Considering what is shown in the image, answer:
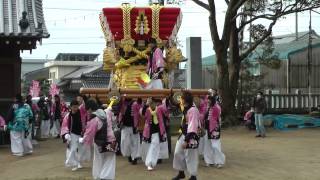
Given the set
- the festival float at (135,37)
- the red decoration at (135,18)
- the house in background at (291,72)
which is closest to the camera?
the festival float at (135,37)

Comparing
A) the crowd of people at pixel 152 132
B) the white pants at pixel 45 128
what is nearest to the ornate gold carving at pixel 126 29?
the crowd of people at pixel 152 132

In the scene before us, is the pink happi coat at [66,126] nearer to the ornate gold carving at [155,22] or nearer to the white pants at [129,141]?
the white pants at [129,141]

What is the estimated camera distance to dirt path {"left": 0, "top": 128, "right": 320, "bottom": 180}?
12.5m

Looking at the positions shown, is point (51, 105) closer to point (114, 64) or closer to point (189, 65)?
point (189, 65)

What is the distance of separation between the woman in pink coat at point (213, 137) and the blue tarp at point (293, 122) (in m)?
11.9

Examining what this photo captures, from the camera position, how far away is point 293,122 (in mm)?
25359

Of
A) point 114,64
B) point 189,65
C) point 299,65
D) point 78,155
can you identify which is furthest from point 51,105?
point 299,65

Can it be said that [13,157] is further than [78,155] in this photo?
Yes

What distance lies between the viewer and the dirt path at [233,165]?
1253cm

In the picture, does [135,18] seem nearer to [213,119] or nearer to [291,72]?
[213,119]

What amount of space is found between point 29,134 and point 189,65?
23.7 ft

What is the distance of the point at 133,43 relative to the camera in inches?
619

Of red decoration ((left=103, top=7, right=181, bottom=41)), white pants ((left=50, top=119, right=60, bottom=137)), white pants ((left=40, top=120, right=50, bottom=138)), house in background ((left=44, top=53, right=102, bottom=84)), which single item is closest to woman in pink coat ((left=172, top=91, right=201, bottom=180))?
red decoration ((left=103, top=7, right=181, bottom=41))

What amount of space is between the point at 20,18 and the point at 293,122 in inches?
503
